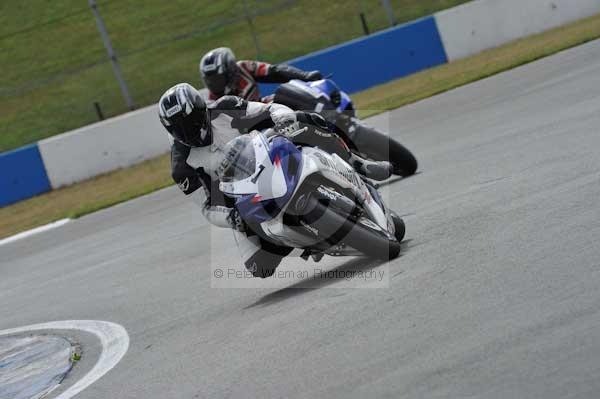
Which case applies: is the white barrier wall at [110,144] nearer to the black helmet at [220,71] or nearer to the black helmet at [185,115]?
the black helmet at [220,71]

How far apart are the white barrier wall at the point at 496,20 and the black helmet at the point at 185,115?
14.2 metres

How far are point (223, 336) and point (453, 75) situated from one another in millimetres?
12693

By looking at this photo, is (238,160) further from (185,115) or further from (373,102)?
(373,102)

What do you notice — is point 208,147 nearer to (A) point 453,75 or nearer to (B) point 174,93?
(B) point 174,93

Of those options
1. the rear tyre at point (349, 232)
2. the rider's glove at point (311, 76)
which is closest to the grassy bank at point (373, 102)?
the rider's glove at point (311, 76)

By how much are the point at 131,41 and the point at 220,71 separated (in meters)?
12.9

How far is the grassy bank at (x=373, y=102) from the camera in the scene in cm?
1683

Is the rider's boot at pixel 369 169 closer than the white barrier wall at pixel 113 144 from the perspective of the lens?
Yes

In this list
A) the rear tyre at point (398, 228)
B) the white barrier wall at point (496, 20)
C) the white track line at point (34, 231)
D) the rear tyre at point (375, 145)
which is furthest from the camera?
the white barrier wall at point (496, 20)

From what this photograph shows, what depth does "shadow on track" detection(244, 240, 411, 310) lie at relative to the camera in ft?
24.1

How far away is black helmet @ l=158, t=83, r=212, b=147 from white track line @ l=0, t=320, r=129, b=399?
144 cm

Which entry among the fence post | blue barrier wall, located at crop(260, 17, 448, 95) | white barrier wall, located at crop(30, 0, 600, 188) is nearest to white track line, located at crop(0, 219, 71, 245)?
white barrier wall, located at crop(30, 0, 600, 188)

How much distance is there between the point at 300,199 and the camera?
6.84 meters

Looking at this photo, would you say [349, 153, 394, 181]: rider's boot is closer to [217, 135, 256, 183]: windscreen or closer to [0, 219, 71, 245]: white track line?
[217, 135, 256, 183]: windscreen
